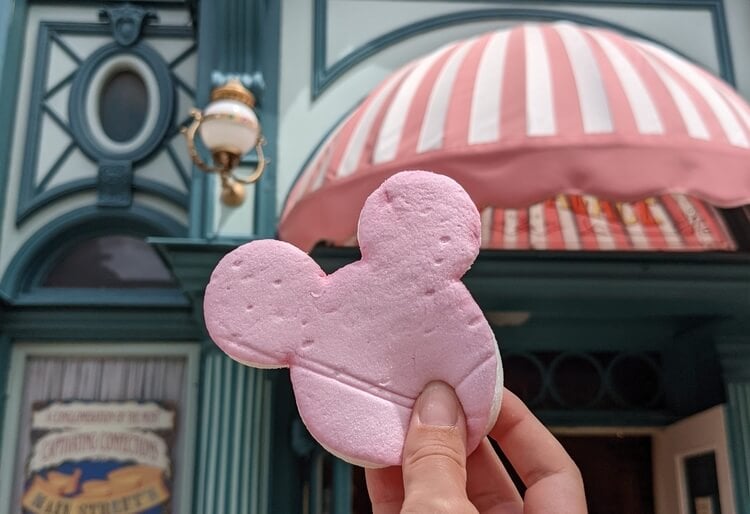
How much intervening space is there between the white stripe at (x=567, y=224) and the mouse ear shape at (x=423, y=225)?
3.32m

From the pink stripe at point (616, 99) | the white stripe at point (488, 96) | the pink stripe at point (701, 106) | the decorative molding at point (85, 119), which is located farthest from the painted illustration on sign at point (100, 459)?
the pink stripe at point (701, 106)

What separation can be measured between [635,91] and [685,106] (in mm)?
222

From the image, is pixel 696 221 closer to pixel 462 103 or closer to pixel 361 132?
pixel 462 103

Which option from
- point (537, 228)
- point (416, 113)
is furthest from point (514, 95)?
point (537, 228)

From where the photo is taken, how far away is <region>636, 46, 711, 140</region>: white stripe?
135 inches

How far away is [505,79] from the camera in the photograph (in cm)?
369

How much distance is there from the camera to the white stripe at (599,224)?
4.70 metres

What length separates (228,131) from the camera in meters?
4.16

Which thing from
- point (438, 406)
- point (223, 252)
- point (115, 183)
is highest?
point (115, 183)

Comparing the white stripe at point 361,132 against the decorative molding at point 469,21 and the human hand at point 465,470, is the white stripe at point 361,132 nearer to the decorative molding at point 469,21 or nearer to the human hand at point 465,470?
the decorative molding at point 469,21

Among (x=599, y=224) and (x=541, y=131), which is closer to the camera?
(x=541, y=131)

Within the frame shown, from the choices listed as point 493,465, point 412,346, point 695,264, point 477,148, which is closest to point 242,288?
point 412,346

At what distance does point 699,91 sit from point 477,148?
115cm

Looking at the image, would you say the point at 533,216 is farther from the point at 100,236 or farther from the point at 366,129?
the point at 100,236
